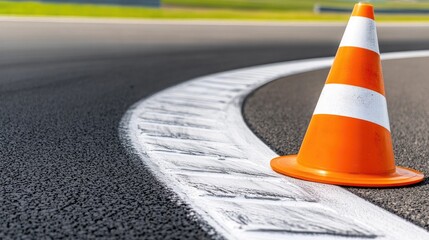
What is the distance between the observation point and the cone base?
4.28 metres

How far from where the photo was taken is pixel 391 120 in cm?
716

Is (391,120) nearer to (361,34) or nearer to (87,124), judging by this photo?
(361,34)

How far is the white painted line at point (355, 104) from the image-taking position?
4617 mm

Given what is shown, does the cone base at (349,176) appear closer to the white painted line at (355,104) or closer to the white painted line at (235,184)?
the white painted line at (235,184)

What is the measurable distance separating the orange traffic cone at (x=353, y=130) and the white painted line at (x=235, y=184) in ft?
0.59

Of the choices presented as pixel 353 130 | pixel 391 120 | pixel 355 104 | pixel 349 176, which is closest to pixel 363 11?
pixel 355 104

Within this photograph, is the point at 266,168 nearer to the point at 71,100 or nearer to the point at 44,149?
the point at 44,149

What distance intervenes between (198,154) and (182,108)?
2397mm

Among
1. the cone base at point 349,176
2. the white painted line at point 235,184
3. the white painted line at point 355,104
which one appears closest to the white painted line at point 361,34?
the white painted line at point 355,104

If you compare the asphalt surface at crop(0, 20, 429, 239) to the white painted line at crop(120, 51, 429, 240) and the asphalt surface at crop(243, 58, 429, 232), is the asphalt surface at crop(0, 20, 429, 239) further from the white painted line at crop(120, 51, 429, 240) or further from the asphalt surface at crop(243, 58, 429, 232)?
the asphalt surface at crop(243, 58, 429, 232)

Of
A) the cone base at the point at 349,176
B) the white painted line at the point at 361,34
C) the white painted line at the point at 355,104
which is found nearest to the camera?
the cone base at the point at 349,176

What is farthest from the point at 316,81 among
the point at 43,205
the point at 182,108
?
the point at 43,205

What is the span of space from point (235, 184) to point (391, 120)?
341cm

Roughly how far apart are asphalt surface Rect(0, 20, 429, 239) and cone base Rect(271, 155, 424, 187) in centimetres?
87
